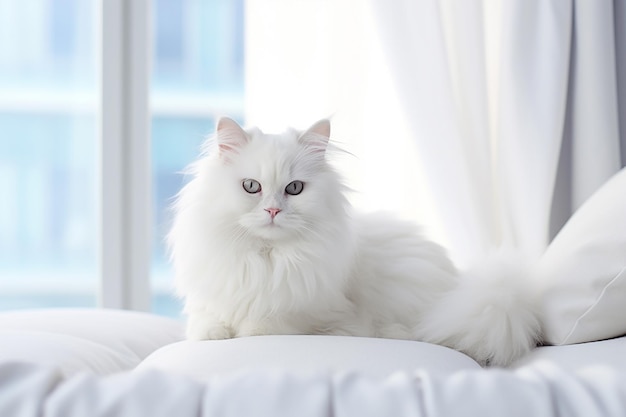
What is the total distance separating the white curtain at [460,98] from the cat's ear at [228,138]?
3.44 ft

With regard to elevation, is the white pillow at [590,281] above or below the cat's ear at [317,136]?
below

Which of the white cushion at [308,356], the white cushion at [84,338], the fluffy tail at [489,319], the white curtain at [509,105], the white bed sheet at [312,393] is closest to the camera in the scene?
the white bed sheet at [312,393]

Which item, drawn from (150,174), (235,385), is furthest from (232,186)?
(150,174)

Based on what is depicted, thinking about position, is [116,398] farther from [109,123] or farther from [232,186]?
[109,123]

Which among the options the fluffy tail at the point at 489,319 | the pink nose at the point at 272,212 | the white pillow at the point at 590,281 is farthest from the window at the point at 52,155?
the white pillow at the point at 590,281

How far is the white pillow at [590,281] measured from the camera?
1.25 meters

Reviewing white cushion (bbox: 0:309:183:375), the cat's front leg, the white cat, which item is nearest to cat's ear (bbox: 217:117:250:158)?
the white cat

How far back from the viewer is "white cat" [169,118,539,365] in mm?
1356

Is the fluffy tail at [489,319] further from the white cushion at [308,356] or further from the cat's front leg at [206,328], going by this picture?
the cat's front leg at [206,328]

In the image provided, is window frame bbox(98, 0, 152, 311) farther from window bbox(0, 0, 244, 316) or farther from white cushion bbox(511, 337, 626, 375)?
white cushion bbox(511, 337, 626, 375)

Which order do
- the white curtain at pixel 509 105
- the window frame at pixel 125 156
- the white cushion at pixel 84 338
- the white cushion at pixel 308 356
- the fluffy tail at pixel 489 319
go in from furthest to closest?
1. the window frame at pixel 125 156
2. the white curtain at pixel 509 105
3. the fluffy tail at pixel 489 319
4. the white cushion at pixel 84 338
5. the white cushion at pixel 308 356

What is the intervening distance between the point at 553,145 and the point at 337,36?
0.90m

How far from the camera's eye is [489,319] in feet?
4.37

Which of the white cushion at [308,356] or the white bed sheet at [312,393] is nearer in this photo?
the white bed sheet at [312,393]
